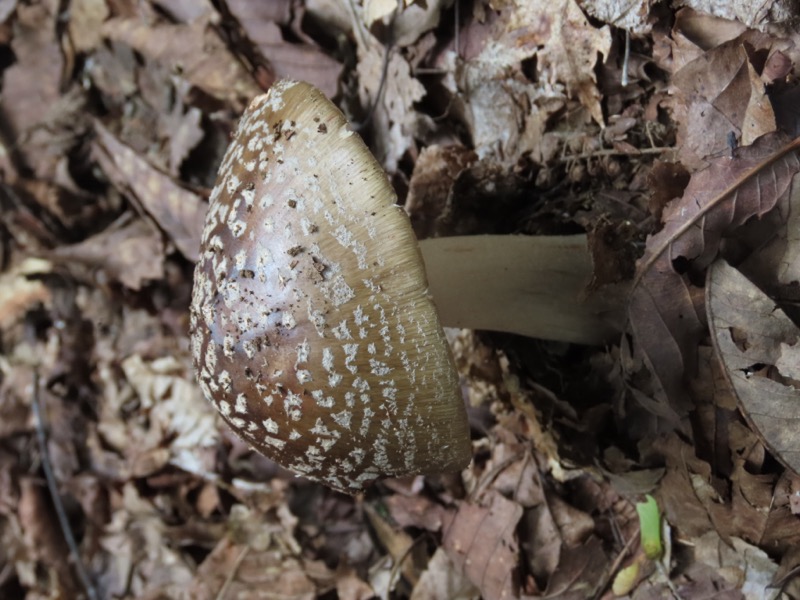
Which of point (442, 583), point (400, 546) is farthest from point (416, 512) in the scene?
point (442, 583)

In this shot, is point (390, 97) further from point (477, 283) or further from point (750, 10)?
point (750, 10)

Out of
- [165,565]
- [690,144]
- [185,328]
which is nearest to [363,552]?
[165,565]

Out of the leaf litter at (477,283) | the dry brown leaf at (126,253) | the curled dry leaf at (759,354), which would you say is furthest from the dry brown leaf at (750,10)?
the dry brown leaf at (126,253)

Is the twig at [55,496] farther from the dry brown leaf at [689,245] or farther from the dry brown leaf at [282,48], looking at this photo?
the dry brown leaf at [689,245]

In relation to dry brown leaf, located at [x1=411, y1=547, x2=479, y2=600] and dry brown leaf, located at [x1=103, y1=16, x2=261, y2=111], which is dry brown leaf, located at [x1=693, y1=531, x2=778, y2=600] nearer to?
dry brown leaf, located at [x1=411, y1=547, x2=479, y2=600]

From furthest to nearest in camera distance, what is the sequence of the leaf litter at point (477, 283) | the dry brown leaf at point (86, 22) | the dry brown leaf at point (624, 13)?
the dry brown leaf at point (86, 22)
the dry brown leaf at point (624, 13)
the leaf litter at point (477, 283)

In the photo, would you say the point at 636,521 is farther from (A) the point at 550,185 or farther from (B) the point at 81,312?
(B) the point at 81,312

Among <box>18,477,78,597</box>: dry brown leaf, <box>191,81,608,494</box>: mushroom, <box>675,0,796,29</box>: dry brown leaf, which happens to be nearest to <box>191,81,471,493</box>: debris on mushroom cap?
<box>191,81,608,494</box>: mushroom
